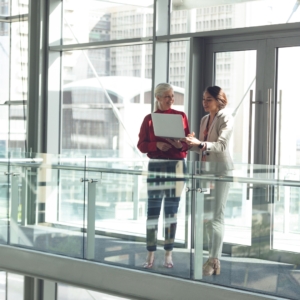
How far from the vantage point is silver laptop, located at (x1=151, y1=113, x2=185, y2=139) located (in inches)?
208

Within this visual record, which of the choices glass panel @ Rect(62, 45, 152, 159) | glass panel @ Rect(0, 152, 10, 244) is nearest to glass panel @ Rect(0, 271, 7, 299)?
glass panel @ Rect(62, 45, 152, 159)

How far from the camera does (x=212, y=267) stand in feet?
16.5

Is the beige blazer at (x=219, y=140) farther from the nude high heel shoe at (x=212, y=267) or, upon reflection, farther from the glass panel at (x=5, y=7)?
the glass panel at (x=5, y=7)

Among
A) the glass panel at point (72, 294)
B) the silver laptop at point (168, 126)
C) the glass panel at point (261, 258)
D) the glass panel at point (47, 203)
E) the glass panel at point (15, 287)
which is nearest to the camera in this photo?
the glass panel at point (261, 258)

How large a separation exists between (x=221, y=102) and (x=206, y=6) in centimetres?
187

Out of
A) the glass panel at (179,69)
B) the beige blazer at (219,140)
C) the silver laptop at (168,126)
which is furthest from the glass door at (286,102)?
the silver laptop at (168,126)

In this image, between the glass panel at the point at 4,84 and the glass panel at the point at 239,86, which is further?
the glass panel at the point at 4,84

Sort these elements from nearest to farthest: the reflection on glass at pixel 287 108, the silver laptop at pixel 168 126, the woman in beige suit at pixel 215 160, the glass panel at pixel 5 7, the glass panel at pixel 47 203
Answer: the woman in beige suit at pixel 215 160
the silver laptop at pixel 168 126
the glass panel at pixel 47 203
the reflection on glass at pixel 287 108
the glass panel at pixel 5 7

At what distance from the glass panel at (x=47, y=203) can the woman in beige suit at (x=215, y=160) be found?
3.77 ft

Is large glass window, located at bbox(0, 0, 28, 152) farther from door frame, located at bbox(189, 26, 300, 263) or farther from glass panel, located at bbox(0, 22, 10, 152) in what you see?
door frame, located at bbox(189, 26, 300, 263)

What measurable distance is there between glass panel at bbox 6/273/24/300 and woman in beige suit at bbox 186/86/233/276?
4876 mm

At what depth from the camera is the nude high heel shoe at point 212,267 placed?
498 cm

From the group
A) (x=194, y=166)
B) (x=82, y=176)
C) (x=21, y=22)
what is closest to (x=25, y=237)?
(x=82, y=176)

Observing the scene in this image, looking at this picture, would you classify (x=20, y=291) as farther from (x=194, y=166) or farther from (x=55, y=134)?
(x=194, y=166)
